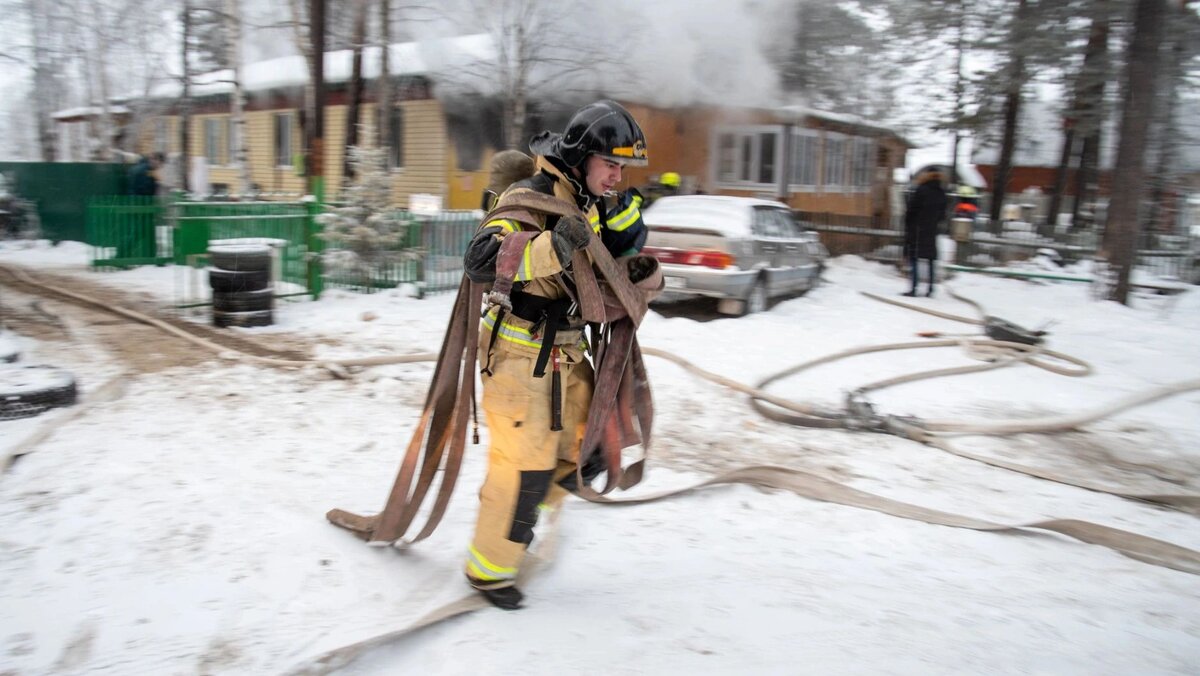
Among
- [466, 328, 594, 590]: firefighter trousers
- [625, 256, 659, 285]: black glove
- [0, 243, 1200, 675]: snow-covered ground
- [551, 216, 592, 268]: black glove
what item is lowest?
[0, 243, 1200, 675]: snow-covered ground

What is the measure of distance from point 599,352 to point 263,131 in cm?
2305

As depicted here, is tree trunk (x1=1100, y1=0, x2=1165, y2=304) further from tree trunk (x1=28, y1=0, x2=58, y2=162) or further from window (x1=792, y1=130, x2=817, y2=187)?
tree trunk (x1=28, y1=0, x2=58, y2=162)

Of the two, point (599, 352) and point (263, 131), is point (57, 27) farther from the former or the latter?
point (599, 352)

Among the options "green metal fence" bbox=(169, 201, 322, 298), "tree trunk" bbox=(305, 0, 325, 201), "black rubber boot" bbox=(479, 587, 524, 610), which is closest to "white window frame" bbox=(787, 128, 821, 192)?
"tree trunk" bbox=(305, 0, 325, 201)

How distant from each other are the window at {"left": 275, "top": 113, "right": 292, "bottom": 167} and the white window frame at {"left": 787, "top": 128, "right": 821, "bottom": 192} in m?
13.1

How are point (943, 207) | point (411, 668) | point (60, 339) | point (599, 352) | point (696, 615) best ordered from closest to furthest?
point (411, 668) → point (696, 615) → point (599, 352) → point (60, 339) → point (943, 207)

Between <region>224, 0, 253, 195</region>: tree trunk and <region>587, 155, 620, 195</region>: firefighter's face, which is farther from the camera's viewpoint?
<region>224, 0, 253, 195</region>: tree trunk

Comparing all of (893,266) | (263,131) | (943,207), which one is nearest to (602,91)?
(893,266)

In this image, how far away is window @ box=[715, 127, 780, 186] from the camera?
20.7 meters

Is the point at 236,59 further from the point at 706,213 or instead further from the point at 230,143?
the point at 706,213

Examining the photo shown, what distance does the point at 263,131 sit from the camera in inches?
931

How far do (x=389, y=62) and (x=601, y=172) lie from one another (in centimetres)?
1553

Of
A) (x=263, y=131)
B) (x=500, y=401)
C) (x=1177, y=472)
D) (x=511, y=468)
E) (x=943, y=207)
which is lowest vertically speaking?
(x=1177, y=472)

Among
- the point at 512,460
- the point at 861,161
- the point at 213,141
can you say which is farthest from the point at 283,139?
the point at 512,460
